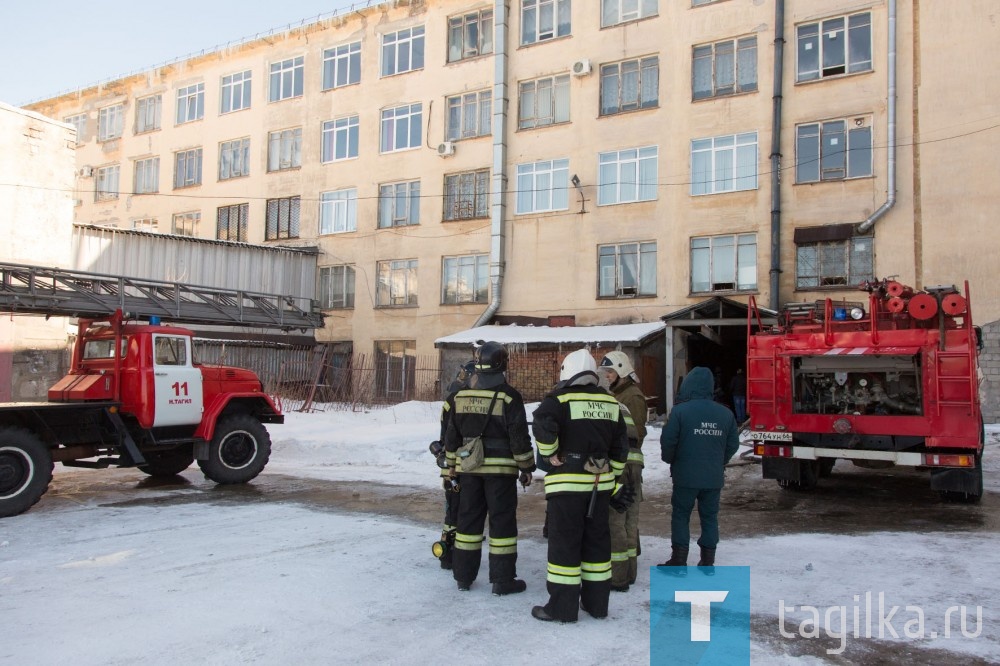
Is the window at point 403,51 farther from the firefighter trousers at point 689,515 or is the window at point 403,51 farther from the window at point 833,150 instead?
the firefighter trousers at point 689,515

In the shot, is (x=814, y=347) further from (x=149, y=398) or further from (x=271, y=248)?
(x=271, y=248)

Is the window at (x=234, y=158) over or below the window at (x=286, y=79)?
below

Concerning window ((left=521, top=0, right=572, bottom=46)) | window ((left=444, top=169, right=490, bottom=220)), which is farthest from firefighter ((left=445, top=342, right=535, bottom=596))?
window ((left=521, top=0, right=572, bottom=46))

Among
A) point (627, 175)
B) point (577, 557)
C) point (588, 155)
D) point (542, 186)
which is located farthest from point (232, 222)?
point (577, 557)

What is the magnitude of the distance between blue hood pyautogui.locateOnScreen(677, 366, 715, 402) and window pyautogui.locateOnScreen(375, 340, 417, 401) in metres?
20.7

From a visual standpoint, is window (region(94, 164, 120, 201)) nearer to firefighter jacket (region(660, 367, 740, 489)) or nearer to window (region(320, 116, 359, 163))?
window (region(320, 116, 359, 163))

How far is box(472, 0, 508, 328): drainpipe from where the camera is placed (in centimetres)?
2567

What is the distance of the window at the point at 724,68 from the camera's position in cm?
2256

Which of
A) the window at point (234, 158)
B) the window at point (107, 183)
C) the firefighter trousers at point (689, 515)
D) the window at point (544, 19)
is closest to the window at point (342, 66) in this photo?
the window at point (234, 158)

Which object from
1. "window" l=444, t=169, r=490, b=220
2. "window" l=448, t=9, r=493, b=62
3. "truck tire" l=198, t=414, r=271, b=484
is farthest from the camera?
"window" l=448, t=9, r=493, b=62

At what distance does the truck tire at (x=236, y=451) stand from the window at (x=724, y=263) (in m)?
15.1

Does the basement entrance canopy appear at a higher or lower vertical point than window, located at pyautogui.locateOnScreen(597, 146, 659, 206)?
lower

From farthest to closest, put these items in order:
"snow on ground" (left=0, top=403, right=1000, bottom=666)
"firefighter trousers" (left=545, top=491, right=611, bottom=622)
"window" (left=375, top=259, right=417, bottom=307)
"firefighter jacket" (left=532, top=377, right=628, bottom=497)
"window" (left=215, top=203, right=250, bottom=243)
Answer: "window" (left=215, top=203, right=250, bottom=243) → "window" (left=375, top=259, right=417, bottom=307) → "firefighter jacket" (left=532, top=377, right=628, bottom=497) → "firefighter trousers" (left=545, top=491, right=611, bottom=622) → "snow on ground" (left=0, top=403, right=1000, bottom=666)

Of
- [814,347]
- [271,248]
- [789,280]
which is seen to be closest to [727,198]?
[789,280]
